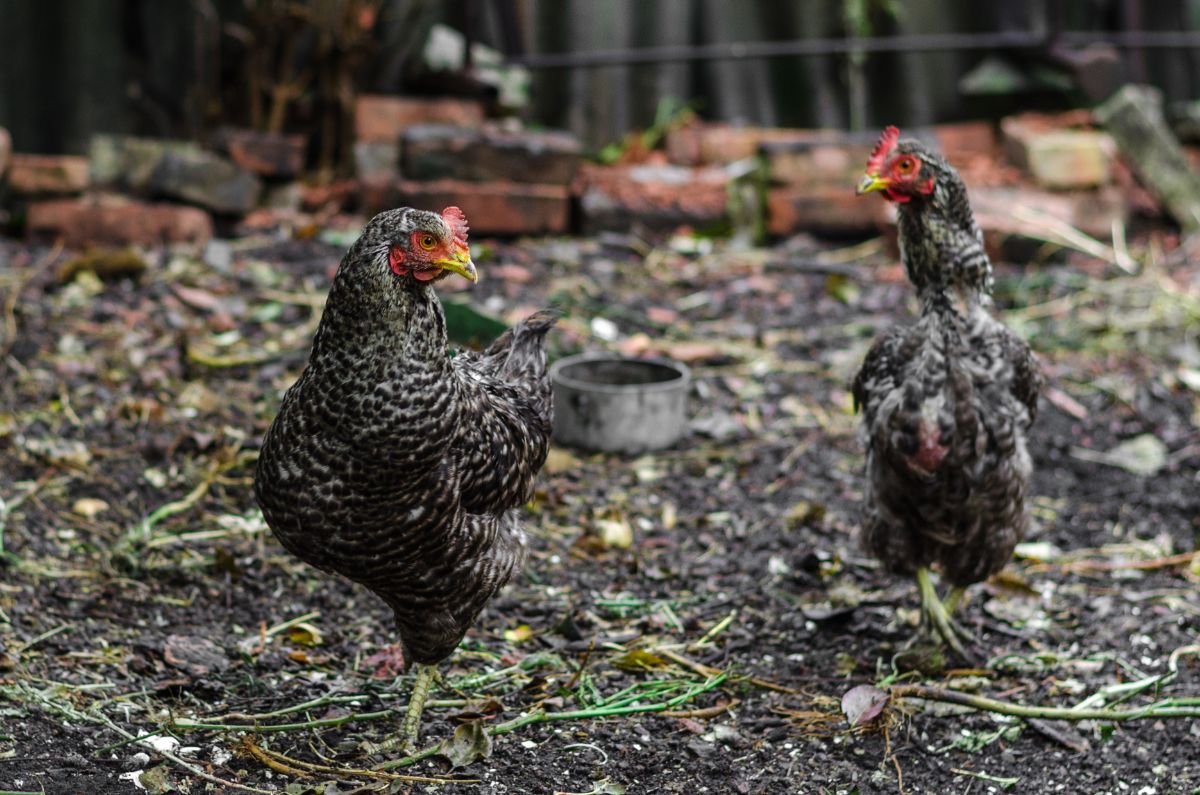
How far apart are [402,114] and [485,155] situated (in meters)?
0.63

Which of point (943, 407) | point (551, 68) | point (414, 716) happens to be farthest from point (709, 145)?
point (414, 716)

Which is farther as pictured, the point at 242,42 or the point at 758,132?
the point at 758,132

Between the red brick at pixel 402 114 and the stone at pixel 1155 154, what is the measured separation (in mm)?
3469

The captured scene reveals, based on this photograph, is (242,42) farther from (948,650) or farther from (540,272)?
(948,650)

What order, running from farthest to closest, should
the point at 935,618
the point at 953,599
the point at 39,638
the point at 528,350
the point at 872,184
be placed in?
the point at 953,599
the point at 935,618
the point at 528,350
the point at 872,184
the point at 39,638

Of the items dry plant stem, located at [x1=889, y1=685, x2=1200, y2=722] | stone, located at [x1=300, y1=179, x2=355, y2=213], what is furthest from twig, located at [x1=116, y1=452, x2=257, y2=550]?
stone, located at [x1=300, y1=179, x2=355, y2=213]

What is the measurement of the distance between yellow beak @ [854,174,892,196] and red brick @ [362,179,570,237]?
3151 millimetres

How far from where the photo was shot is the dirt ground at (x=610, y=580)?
3.01 meters

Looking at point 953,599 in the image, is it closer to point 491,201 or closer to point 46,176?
point 491,201

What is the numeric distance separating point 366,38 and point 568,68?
134 cm

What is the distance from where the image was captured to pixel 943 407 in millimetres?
3332

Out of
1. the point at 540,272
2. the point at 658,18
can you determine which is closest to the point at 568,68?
the point at 658,18

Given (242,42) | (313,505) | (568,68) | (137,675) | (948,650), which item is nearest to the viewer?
(313,505)

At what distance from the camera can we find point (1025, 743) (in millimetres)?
3238
